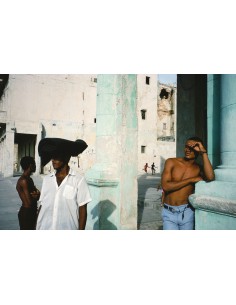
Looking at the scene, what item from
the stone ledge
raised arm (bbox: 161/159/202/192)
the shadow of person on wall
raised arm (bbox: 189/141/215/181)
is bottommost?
the shadow of person on wall

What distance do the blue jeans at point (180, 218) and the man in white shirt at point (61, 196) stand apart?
3.61 ft

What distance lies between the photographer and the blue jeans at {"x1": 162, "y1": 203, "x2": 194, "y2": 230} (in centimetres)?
299

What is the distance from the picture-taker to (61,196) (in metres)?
2.54

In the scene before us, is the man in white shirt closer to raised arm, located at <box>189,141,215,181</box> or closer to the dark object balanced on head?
the dark object balanced on head

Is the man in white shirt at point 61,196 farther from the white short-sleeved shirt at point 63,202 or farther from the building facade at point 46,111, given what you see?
the building facade at point 46,111

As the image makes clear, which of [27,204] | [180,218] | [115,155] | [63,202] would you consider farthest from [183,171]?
[27,204]

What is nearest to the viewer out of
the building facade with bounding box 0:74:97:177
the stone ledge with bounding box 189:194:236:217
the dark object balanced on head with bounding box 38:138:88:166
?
the stone ledge with bounding box 189:194:236:217

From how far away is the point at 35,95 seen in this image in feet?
60.9

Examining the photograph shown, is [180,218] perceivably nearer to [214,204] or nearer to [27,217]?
[214,204]

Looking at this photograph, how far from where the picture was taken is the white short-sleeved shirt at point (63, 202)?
2.53 m

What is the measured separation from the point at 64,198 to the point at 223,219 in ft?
5.39

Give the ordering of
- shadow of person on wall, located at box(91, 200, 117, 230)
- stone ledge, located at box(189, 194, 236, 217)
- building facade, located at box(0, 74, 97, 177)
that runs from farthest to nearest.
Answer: building facade, located at box(0, 74, 97, 177) < shadow of person on wall, located at box(91, 200, 117, 230) < stone ledge, located at box(189, 194, 236, 217)

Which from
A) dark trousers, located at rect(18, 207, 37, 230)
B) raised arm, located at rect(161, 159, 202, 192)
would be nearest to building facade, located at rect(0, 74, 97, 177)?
dark trousers, located at rect(18, 207, 37, 230)

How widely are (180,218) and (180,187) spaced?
0.40m
